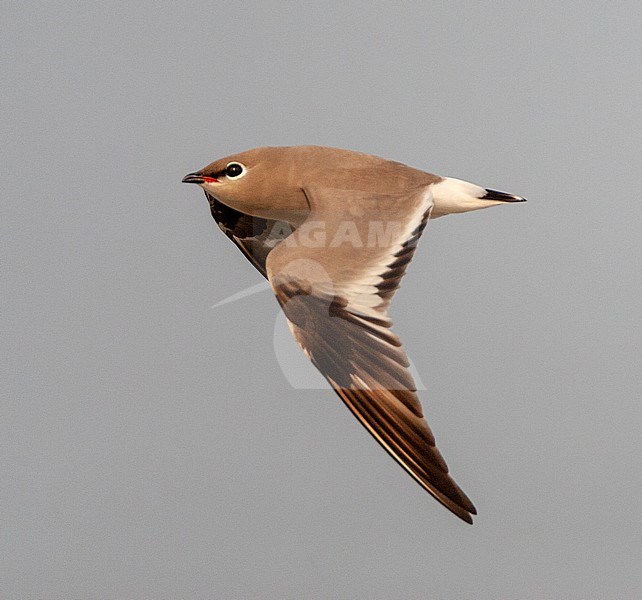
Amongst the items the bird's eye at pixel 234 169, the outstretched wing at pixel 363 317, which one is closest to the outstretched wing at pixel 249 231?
the bird's eye at pixel 234 169

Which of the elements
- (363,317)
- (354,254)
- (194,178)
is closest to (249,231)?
(194,178)

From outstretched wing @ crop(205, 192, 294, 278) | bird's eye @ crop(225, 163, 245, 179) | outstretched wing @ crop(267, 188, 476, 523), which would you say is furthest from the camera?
outstretched wing @ crop(205, 192, 294, 278)

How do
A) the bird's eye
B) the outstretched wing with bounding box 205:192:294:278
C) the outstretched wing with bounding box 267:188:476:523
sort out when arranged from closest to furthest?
1. the outstretched wing with bounding box 267:188:476:523
2. the bird's eye
3. the outstretched wing with bounding box 205:192:294:278

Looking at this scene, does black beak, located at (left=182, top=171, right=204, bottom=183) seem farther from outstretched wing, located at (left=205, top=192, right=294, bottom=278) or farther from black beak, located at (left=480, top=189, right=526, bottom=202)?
black beak, located at (left=480, top=189, right=526, bottom=202)

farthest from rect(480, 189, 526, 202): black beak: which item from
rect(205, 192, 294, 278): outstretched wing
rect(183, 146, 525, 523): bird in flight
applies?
rect(205, 192, 294, 278): outstretched wing

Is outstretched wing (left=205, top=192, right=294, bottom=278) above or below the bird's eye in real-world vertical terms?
below

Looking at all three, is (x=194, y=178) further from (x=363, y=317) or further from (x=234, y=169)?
(x=363, y=317)

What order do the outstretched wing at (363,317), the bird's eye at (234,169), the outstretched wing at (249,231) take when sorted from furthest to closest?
the outstretched wing at (249,231) < the bird's eye at (234,169) < the outstretched wing at (363,317)

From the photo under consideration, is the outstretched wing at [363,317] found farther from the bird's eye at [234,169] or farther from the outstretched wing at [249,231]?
the outstretched wing at [249,231]
